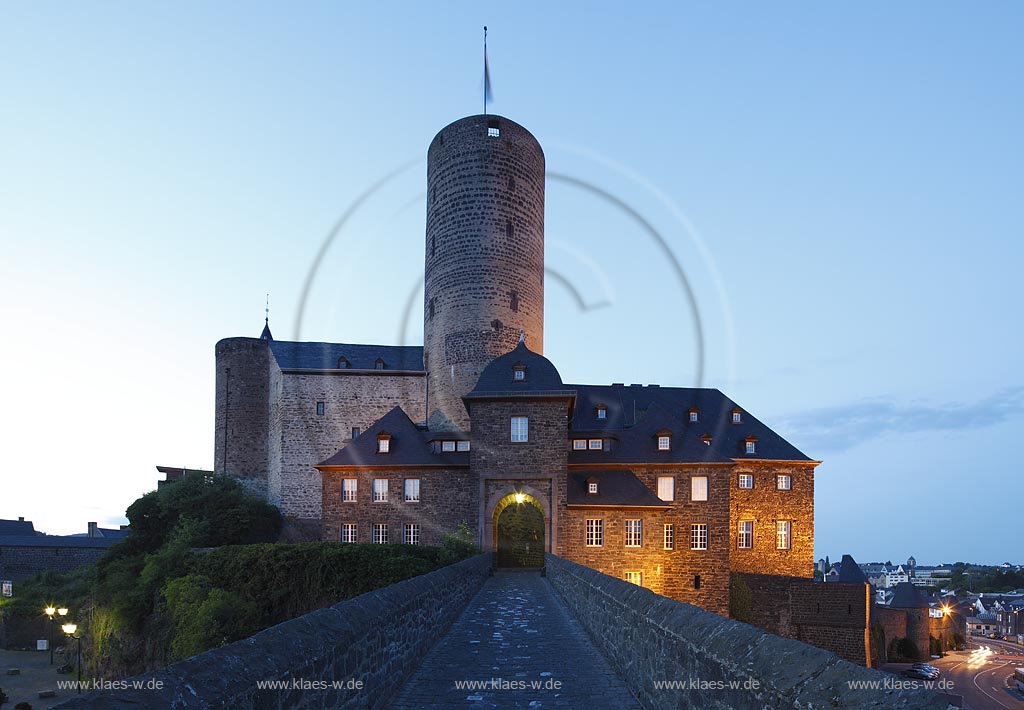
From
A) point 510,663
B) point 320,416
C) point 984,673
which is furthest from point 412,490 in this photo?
point 984,673

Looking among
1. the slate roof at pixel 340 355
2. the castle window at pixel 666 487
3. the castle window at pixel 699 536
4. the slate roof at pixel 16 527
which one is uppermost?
the slate roof at pixel 340 355

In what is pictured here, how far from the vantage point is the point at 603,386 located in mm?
41312

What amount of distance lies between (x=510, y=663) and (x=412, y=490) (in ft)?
76.8

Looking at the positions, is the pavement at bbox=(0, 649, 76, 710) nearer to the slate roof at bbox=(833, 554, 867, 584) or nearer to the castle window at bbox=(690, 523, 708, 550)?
the castle window at bbox=(690, 523, 708, 550)

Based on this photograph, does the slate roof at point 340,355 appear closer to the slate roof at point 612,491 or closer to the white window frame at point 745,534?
the slate roof at point 612,491

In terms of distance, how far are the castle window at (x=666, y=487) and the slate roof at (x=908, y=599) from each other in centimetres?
4408

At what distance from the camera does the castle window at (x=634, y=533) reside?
29.9 metres

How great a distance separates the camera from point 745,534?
129 feet

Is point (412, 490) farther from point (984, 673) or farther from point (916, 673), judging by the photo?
point (984, 673)

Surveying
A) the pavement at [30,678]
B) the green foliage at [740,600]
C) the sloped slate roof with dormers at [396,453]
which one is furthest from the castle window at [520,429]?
the pavement at [30,678]

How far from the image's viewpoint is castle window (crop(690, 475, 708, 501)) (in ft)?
105

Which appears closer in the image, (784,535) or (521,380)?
(521,380)

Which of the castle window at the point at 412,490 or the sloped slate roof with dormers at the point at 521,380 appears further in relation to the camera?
the castle window at the point at 412,490

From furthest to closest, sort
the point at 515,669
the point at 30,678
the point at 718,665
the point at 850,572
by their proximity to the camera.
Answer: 1. the point at 850,572
2. the point at 30,678
3. the point at 515,669
4. the point at 718,665
